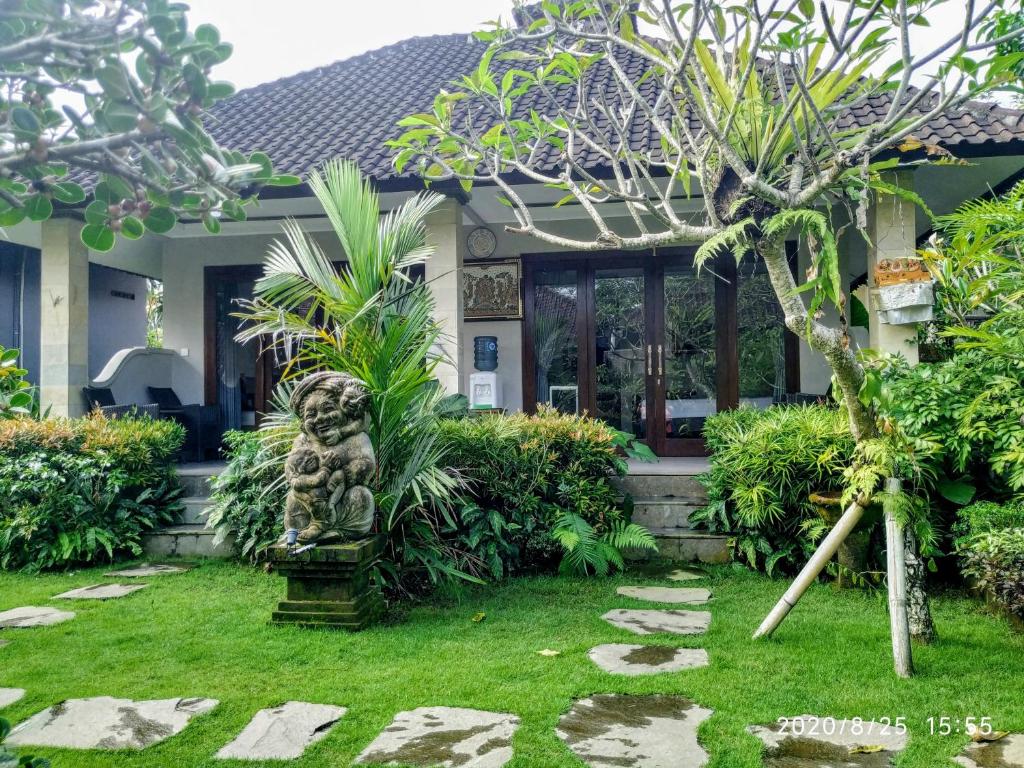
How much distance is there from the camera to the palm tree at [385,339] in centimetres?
442

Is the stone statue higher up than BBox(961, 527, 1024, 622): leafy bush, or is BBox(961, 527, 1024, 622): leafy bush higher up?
the stone statue

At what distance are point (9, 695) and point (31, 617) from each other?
1.40 meters

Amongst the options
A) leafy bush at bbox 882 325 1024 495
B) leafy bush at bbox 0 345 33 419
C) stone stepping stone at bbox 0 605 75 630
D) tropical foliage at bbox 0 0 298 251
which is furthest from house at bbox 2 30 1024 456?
tropical foliage at bbox 0 0 298 251

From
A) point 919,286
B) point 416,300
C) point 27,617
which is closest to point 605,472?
point 416,300

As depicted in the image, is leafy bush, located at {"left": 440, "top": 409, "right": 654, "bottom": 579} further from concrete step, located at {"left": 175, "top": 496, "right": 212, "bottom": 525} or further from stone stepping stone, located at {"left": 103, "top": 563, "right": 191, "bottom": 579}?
concrete step, located at {"left": 175, "top": 496, "right": 212, "bottom": 525}

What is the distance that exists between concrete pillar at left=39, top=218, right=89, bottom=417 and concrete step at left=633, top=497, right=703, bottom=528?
5873mm

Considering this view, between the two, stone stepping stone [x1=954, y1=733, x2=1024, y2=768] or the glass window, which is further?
the glass window

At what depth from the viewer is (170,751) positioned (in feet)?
7.89

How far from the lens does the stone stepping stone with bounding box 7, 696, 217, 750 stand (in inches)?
97.3

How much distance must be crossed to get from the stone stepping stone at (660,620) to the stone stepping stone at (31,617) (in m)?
3.15

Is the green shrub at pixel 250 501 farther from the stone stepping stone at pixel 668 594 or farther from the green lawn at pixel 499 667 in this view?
the stone stepping stone at pixel 668 594

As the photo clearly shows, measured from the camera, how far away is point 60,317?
7.27 metres

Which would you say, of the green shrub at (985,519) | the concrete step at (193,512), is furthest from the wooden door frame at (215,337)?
the green shrub at (985,519)

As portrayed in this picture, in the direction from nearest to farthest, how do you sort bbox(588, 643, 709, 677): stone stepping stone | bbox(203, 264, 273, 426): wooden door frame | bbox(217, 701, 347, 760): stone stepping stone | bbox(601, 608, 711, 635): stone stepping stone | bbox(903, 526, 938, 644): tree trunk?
bbox(217, 701, 347, 760): stone stepping stone < bbox(588, 643, 709, 677): stone stepping stone < bbox(903, 526, 938, 644): tree trunk < bbox(601, 608, 711, 635): stone stepping stone < bbox(203, 264, 273, 426): wooden door frame
